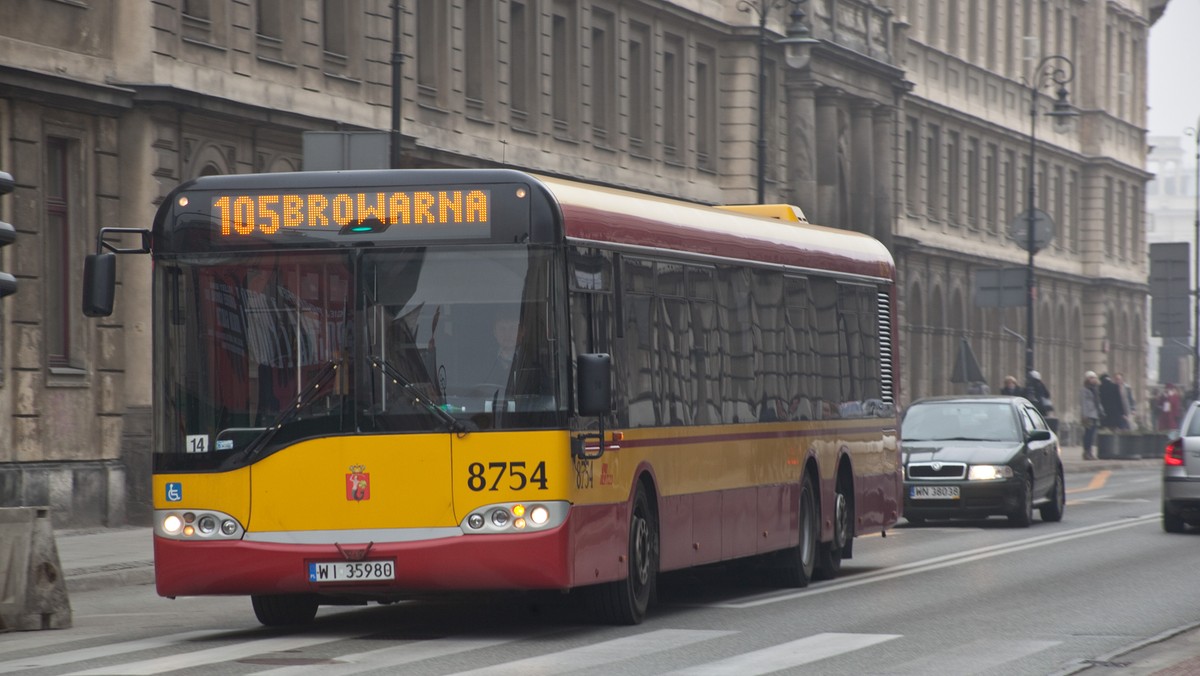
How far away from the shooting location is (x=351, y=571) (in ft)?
44.3

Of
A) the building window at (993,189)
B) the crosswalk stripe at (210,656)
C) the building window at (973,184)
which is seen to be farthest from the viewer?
the building window at (993,189)

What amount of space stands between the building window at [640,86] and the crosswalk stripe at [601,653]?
34.1 meters

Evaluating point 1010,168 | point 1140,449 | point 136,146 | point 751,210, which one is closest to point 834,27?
point 1140,449

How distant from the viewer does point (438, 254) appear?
1370 cm

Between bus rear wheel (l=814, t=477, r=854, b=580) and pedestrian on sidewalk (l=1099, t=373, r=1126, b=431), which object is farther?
pedestrian on sidewalk (l=1099, t=373, r=1126, b=431)

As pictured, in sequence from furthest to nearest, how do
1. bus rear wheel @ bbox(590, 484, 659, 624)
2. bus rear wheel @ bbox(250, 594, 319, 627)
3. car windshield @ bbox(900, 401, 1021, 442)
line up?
car windshield @ bbox(900, 401, 1021, 442) → bus rear wheel @ bbox(250, 594, 319, 627) → bus rear wheel @ bbox(590, 484, 659, 624)

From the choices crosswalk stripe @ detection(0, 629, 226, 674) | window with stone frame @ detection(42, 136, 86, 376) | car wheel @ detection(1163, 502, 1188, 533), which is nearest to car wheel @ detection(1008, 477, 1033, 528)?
car wheel @ detection(1163, 502, 1188, 533)

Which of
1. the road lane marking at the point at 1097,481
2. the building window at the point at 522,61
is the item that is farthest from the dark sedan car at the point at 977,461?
the building window at the point at 522,61

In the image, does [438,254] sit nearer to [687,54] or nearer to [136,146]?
[136,146]

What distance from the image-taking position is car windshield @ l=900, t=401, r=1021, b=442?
2930 cm

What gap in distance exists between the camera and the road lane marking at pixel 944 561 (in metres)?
17.4

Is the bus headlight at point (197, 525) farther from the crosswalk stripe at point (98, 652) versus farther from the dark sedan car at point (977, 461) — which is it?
the dark sedan car at point (977, 461)

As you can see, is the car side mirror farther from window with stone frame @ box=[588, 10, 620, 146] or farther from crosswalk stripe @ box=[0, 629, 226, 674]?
window with stone frame @ box=[588, 10, 620, 146]

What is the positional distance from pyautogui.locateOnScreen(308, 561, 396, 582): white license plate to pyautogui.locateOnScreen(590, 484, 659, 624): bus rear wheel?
167cm
